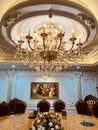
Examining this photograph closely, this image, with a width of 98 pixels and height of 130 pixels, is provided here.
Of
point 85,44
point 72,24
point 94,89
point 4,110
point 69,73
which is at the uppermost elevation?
point 72,24

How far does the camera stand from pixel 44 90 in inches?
236

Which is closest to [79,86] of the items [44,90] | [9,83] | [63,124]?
[44,90]

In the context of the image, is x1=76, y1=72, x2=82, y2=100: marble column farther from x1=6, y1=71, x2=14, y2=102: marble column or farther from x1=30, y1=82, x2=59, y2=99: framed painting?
x1=6, y1=71, x2=14, y2=102: marble column

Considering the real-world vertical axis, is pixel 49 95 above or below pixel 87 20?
below

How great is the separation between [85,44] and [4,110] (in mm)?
2901

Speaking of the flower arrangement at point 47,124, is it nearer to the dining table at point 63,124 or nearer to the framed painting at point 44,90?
the dining table at point 63,124

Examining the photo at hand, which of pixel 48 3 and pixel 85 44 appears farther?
pixel 85 44

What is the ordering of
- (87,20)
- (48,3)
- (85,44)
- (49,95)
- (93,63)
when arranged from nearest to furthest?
(48,3)
(87,20)
(85,44)
(93,63)
(49,95)

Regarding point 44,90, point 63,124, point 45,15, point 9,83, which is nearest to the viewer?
point 63,124

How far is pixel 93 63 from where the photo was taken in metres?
5.16

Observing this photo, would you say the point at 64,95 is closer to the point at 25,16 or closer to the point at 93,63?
the point at 93,63

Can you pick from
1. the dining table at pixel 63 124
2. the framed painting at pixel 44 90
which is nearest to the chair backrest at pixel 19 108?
the dining table at pixel 63 124

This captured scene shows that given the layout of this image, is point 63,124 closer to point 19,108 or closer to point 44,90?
point 19,108

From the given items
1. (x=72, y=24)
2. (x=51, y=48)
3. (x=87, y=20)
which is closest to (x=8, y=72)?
(x=51, y=48)
